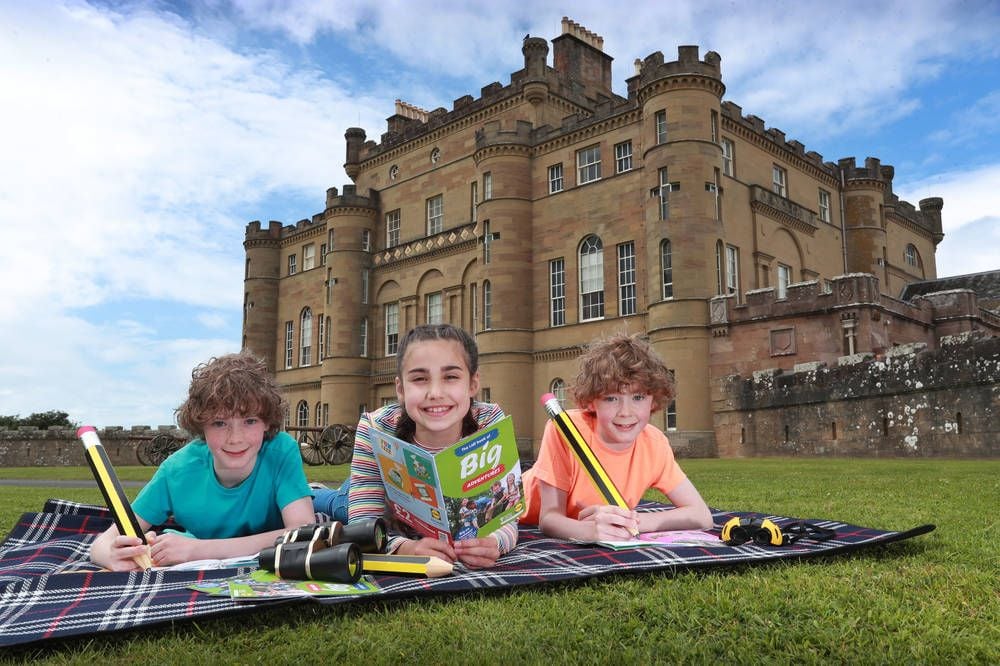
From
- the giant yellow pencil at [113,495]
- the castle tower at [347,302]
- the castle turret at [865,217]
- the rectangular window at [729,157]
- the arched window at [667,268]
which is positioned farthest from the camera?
the castle tower at [347,302]

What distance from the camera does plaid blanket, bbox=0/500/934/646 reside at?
259cm

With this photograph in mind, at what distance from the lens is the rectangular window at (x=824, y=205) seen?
100ft

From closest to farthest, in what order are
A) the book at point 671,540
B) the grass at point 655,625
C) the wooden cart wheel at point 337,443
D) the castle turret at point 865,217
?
the grass at point 655,625
the book at point 671,540
the wooden cart wheel at point 337,443
the castle turret at point 865,217

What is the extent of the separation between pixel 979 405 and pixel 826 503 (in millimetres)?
10100

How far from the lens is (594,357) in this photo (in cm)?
418

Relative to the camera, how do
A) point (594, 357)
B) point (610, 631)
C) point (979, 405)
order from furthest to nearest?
point (979, 405) < point (594, 357) < point (610, 631)

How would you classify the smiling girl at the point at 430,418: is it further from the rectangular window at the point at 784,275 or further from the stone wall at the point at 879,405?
the rectangular window at the point at 784,275

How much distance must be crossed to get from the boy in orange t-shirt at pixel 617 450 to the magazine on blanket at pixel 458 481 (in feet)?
2.30

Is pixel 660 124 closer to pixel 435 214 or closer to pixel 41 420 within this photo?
pixel 435 214

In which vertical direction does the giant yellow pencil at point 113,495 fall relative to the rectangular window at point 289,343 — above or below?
below

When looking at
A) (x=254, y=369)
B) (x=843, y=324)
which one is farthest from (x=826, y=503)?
(x=843, y=324)

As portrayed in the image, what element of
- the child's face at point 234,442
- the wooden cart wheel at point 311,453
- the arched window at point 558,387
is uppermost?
the arched window at point 558,387

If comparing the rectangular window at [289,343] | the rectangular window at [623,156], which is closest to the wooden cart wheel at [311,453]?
the rectangular window at [623,156]

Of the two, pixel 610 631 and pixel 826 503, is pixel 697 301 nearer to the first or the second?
pixel 826 503
